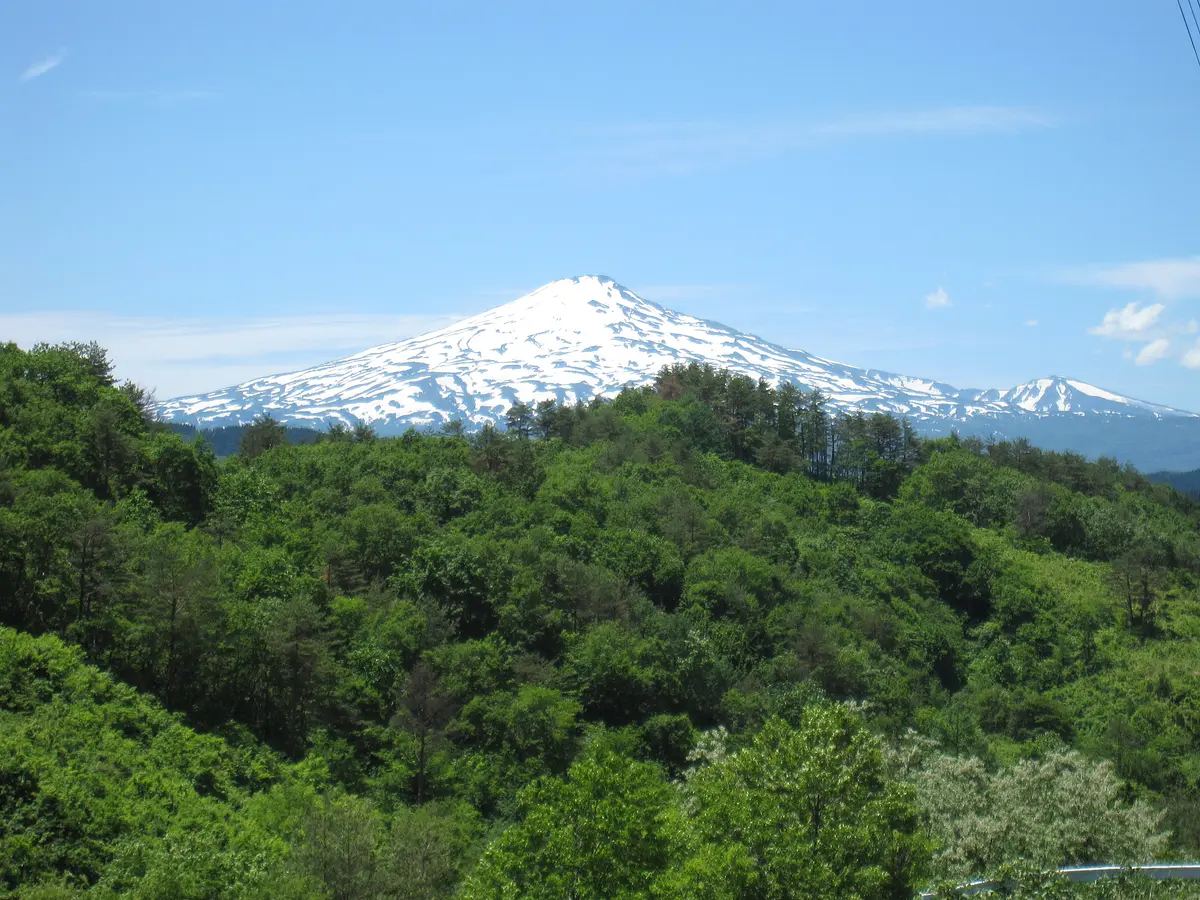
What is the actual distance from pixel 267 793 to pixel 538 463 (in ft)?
114

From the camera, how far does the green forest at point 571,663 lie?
53.9 ft

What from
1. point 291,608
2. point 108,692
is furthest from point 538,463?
point 108,692

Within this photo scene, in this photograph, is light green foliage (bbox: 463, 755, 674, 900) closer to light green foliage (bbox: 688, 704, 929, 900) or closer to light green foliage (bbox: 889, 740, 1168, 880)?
light green foliage (bbox: 688, 704, 929, 900)

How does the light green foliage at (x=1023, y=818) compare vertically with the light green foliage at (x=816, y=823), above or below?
below

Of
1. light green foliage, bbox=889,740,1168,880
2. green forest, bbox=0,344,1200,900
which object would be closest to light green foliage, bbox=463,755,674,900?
green forest, bbox=0,344,1200,900

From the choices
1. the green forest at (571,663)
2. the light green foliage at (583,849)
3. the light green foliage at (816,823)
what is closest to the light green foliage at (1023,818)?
the green forest at (571,663)

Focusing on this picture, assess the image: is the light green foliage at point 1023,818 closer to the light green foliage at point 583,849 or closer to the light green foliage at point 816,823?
the light green foliage at point 816,823

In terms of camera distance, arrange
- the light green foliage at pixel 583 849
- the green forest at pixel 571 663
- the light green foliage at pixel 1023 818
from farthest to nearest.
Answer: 1. the light green foliage at pixel 1023 818
2. the green forest at pixel 571 663
3. the light green foliage at pixel 583 849

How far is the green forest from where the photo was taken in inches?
647

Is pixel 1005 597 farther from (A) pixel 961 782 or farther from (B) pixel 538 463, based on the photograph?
(A) pixel 961 782

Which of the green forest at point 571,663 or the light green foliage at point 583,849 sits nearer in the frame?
the light green foliage at point 583,849

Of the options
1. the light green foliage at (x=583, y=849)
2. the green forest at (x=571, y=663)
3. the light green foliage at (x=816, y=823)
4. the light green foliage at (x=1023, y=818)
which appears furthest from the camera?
the light green foliage at (x=1023, y=818)

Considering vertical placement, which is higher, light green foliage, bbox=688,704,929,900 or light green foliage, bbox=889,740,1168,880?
light green foliage, bbox=688,704,929,900

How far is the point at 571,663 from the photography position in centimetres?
3675
